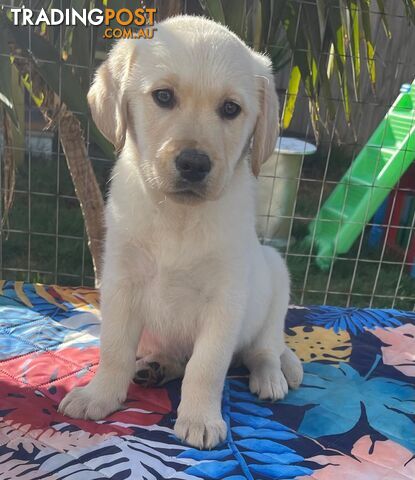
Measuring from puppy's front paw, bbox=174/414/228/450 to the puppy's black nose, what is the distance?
651 mm

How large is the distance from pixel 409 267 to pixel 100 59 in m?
2.76

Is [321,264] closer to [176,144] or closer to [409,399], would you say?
[409,399]

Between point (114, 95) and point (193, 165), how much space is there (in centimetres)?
37

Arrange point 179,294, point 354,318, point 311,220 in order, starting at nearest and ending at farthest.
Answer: point 179,294 → point 354,318 → point 311,220

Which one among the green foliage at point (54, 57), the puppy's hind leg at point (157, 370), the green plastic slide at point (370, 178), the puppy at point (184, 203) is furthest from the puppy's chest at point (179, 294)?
the green plastic slide at point (370, 178)

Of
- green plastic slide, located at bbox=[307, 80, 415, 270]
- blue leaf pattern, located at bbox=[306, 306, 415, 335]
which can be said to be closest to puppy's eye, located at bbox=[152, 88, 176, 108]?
blue leaf pattern, located at bbox=[306, 306, 415, 335]

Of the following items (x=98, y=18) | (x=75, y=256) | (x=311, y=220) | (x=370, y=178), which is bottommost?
(x=75, y=256)

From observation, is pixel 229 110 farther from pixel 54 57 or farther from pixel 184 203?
pixel 54 57

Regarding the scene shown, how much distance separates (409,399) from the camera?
1836 millimetres

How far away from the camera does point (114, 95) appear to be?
5.05 feet

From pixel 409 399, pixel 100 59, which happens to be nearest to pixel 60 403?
pixel 409 399

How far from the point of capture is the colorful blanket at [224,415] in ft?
4.52

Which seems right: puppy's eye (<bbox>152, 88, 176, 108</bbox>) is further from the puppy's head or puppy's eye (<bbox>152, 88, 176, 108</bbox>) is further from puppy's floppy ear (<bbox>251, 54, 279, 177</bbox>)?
puppy's floppy ear (<bbox>251, 54, 279, 177</bbox>)

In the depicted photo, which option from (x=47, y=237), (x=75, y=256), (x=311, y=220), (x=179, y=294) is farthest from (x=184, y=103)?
(x=311, y=220)
